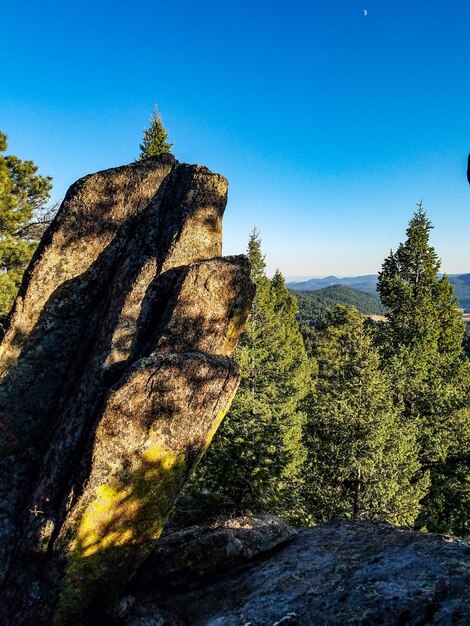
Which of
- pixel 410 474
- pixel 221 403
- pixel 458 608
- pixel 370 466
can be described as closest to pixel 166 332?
pixel 221 403

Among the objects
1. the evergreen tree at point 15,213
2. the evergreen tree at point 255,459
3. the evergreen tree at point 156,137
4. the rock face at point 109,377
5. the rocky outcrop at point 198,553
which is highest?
the evergreen tree at point 156,137

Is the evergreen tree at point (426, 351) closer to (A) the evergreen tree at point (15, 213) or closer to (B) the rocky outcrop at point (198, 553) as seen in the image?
(B) the rocky outcrop at point (198, 553)

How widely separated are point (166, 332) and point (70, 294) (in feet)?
9.64

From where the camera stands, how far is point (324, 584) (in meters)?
6.39

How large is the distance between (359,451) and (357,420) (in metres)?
1.42

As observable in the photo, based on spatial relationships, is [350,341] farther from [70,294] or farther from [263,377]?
[70,294]

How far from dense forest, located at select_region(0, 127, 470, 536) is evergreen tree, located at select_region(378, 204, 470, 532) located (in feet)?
0.28

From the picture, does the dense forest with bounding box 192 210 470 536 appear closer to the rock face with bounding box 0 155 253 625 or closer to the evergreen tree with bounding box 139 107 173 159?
the rock face with bounding box 0 155 253 625

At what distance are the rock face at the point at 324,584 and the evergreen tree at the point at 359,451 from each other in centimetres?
869

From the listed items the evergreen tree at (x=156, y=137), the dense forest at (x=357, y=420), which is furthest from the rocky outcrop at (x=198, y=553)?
the evergreen tree at (x=156, y=137)

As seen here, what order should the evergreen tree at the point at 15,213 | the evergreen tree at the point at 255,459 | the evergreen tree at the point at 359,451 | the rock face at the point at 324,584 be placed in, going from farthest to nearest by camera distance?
the evergreen tree at the point at 15,213
the evergreen tree at the point at 255,459
the evergreen tree at the point at 359,451
the rock face at the point at 324,584

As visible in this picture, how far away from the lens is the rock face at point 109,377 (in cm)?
673

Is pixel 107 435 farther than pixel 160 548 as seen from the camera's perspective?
No

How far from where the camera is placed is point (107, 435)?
271 inches
